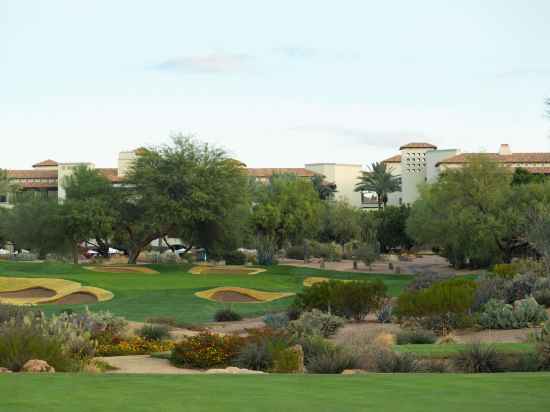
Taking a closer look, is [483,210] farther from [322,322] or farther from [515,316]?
[322,322]

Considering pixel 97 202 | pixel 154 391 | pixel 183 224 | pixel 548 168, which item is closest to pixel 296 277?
pixel 183 224

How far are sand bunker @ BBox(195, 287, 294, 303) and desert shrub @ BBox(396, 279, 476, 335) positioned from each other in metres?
16.6

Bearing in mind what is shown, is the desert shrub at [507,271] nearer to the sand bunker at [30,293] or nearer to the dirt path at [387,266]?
the sand bunker at [30,293]

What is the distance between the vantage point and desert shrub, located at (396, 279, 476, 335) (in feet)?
84.9

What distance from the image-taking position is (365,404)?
9.62 meters

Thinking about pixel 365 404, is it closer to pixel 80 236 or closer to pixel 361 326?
pixel 361 326

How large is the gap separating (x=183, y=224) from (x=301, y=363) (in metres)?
45.7

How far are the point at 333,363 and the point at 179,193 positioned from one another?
→ 46571 millimetres

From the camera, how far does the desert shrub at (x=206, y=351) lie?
18.1m

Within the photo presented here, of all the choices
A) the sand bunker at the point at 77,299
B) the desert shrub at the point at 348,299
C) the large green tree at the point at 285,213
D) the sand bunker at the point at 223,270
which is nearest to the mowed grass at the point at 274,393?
the desert shrub at the point at 348,299

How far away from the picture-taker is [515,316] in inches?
1005

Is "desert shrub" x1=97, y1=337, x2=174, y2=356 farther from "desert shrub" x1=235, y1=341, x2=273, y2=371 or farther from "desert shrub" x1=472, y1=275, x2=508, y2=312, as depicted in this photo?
"desert shrub" x1=472, y1=275, x2=508, y2=312

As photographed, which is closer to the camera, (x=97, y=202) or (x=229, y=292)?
(x=229, y=292)

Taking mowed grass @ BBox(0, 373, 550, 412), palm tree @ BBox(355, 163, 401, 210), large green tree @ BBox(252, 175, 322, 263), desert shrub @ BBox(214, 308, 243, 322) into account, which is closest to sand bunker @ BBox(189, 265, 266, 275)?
large green tree @ BBox(252, 175, 322, 263)
